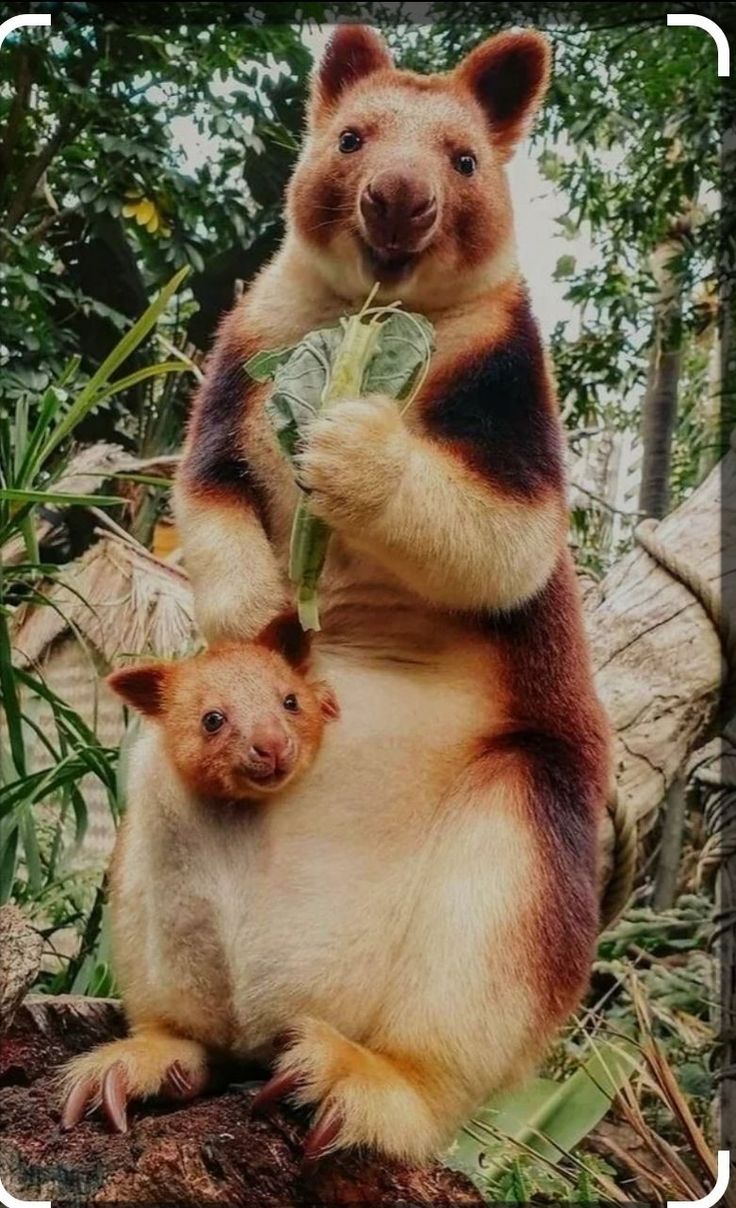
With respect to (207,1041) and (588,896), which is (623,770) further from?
(207,1041)

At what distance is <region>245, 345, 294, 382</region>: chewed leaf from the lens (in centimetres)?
146

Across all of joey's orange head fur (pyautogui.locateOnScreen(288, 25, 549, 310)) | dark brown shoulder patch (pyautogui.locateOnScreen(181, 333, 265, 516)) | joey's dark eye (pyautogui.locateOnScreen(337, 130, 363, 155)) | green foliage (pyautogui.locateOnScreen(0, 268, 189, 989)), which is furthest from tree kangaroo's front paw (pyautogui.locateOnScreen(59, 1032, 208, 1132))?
joey's dark eye (pyautogui.locateOnScreen(337, 130, 363, 155))

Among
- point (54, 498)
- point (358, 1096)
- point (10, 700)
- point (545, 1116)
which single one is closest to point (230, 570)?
point (54, 498)

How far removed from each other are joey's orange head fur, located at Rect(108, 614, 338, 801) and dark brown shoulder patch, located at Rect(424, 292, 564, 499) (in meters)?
0.27

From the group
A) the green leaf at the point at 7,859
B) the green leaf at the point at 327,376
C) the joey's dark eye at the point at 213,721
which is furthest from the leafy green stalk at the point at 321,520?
the green leaf at the point at 7,859

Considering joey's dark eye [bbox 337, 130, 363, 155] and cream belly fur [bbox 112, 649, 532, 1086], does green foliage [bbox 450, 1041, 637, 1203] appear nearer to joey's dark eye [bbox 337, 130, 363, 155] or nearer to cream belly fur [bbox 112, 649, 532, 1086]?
cream belly fur [bbox 112, 649, 532, 1086]

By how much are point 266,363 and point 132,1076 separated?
2.49ft

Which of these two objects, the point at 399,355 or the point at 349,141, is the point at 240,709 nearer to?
the point at 399,355

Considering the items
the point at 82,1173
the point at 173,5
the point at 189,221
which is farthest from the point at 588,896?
the point at 173,5

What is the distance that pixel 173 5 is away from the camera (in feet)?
5.99

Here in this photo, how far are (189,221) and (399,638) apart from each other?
2.12ft

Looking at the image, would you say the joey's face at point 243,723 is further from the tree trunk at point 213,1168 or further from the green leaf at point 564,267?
the green leaf at point 564,267

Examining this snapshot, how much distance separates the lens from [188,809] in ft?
4.54

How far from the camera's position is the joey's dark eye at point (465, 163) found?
1.45 meters
